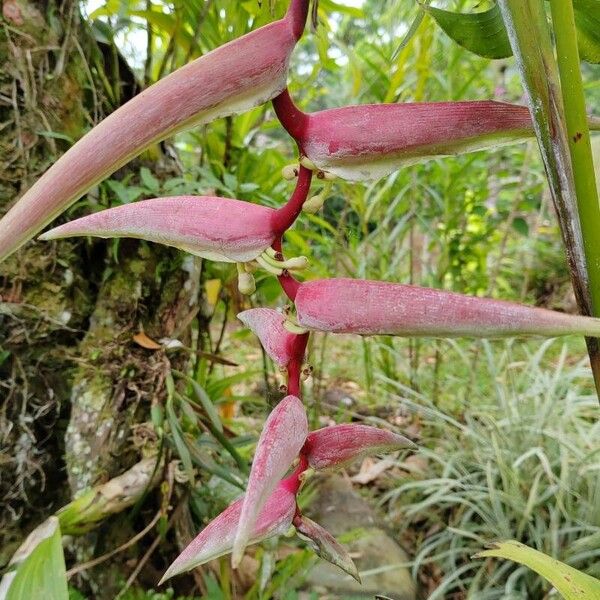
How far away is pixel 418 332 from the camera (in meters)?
0.18

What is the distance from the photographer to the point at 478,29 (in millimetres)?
323

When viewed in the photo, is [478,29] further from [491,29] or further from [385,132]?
[385,132]

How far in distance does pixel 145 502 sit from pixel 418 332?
0.66 metres

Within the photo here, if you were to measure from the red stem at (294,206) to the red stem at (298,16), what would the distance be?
48 millimetres

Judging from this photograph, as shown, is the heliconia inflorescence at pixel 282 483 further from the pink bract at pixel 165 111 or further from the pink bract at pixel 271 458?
the pink bract at pixel 165 111

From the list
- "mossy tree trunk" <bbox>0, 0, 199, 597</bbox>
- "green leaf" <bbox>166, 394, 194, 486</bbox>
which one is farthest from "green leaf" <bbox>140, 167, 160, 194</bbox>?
"green leaf" <bbox>166, 394, 194, 486</bbox>

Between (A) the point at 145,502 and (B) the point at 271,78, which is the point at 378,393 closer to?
(A) the point at 145,502

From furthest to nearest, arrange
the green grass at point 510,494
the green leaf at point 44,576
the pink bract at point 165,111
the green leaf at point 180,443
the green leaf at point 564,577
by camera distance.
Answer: the green grass at point 510,494 < the green leaf at point 180,443 < the green leaf at point 44,576 < the green leaf at point 564,577 < the pink bract at point 165,111

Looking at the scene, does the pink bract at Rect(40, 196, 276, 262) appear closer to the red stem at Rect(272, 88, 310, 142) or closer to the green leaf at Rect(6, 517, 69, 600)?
the red stem at Rect(272, 88, 310, 142)

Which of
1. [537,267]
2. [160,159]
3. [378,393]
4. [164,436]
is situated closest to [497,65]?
[378,393]

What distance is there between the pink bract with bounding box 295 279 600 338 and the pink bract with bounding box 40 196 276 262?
4 centimetres

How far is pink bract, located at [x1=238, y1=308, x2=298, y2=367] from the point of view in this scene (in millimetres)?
241

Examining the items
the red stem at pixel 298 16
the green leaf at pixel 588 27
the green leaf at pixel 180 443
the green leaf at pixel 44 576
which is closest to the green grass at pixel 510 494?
the green leaf at pixel 180 443

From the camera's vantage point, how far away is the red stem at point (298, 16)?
0.20 metres
